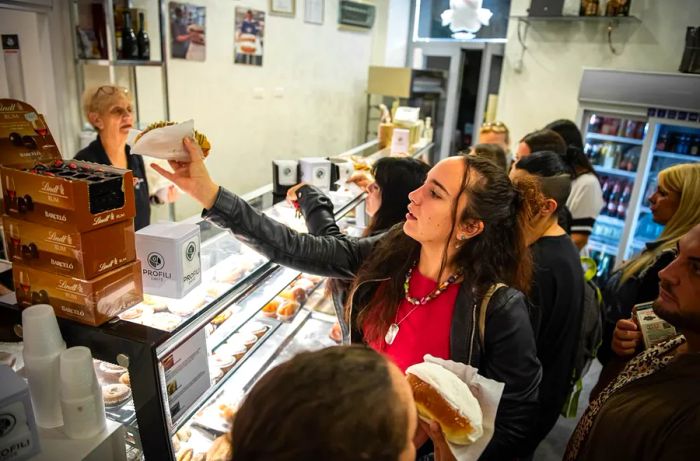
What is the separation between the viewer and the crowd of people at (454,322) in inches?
30.8

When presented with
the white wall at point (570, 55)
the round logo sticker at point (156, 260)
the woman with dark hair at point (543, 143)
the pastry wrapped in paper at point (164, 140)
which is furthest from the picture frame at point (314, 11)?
the round logo sticker at point (156, 260)

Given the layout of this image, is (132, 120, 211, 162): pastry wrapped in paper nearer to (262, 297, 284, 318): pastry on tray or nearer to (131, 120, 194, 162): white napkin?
(131, 120, 194, 162): white napkin

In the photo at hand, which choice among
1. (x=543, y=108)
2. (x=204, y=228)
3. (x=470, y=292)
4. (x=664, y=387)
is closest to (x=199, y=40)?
(x=204, y=228)

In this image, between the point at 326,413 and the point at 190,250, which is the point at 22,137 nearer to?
the point at 190,250

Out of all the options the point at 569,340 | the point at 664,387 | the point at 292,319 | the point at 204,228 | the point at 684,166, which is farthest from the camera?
the point at 684,166

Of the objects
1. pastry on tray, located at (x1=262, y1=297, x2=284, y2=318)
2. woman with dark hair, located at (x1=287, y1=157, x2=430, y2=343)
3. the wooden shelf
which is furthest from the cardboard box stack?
→ the wooden shelf

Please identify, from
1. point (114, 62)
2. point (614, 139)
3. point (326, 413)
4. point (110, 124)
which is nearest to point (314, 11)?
point (114, 62)

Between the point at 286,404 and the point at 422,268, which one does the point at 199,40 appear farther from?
→ the point at 286,404

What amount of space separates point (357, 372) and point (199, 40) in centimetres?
536

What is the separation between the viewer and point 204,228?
2.26 meters

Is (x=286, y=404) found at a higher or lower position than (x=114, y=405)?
higher

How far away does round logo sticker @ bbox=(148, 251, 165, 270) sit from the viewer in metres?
1.38

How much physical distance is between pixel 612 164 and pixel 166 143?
235 inches

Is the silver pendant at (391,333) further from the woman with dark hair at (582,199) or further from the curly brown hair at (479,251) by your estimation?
the woman with dark hair at (582,199)
